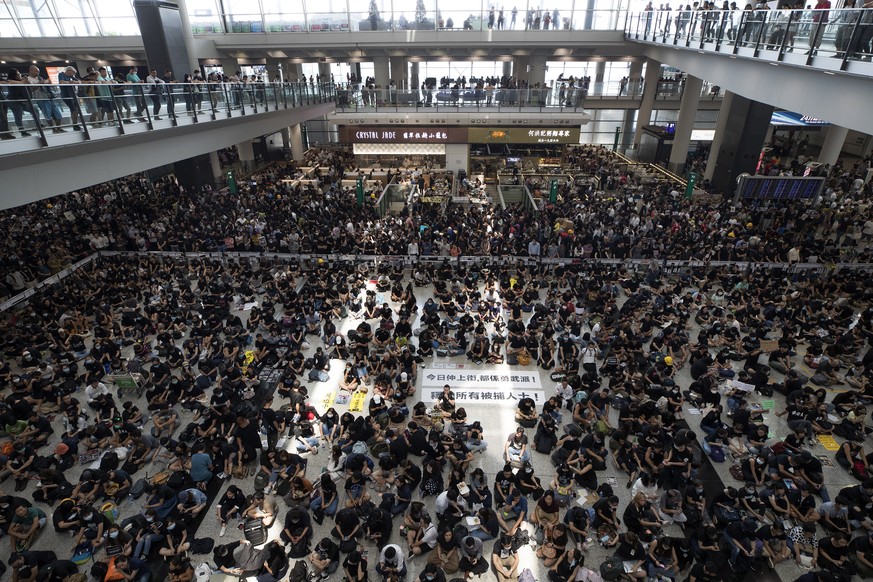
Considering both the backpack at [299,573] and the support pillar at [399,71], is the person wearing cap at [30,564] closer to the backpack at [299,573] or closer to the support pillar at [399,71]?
the backpack at [299,573]

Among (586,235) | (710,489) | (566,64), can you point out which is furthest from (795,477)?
(566,64)

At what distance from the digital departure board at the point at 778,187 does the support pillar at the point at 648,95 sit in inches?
574

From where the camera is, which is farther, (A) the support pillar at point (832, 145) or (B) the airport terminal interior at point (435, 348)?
(A) the support pillar at point (832, 145)

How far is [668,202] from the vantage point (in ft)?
67.6

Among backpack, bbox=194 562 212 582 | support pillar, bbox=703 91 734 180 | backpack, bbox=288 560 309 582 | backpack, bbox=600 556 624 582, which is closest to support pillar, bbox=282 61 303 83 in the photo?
support pillar, bbox=703 91 734 180

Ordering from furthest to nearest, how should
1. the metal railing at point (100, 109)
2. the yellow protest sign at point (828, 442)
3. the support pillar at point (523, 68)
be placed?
the support pillar at point (523, 68) → the metal railing at point (100, 109) → the yellow protest sign at point (828, 442)

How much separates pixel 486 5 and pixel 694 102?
1271 cm

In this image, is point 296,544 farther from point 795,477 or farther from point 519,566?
point 795,477

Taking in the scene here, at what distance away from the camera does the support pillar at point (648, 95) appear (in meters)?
29.0

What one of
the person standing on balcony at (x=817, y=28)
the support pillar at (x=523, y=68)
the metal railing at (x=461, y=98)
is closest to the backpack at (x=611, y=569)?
the person standing on balcony at (x=817, y=28)

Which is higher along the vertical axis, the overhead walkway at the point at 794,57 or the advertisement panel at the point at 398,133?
Result: the overhead walkway at the point at 794,57

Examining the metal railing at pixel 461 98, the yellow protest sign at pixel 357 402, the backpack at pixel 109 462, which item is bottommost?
the yellow protest sign at pixel 357 402

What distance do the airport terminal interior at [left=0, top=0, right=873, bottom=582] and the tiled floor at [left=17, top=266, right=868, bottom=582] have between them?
0.16ft

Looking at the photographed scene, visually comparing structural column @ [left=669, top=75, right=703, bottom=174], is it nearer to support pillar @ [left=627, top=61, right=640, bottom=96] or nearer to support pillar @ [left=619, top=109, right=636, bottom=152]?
support pillar @ [left=627, top=61, right=640, bottom=96]
